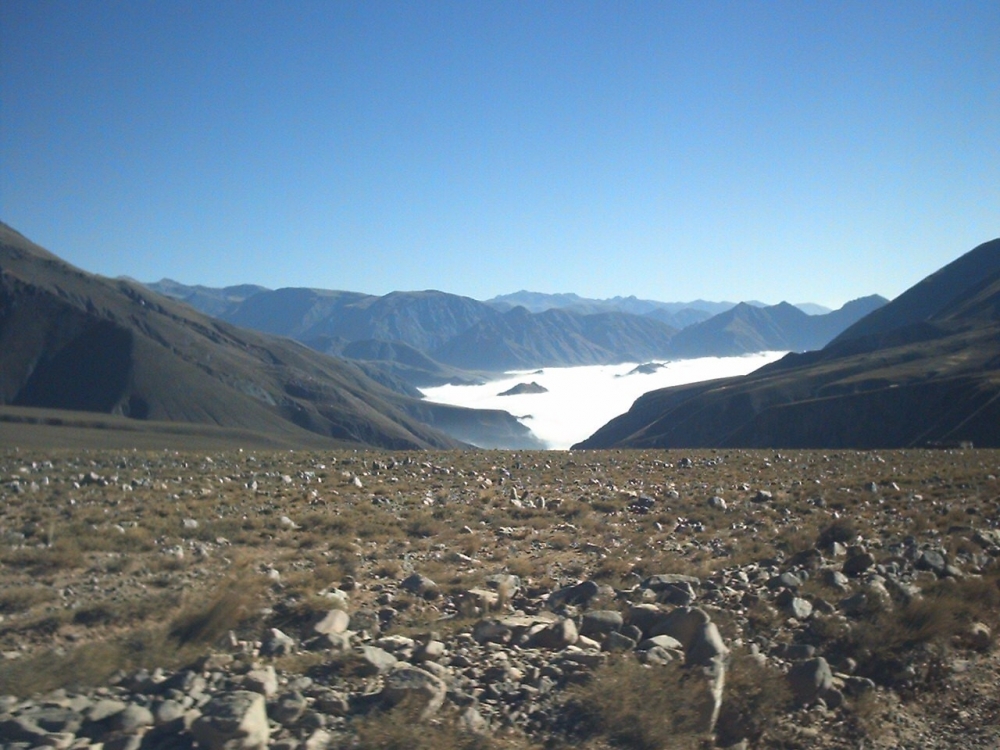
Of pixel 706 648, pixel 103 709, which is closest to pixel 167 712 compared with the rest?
pixel 103 709

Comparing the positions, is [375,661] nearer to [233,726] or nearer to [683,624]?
[233,726]

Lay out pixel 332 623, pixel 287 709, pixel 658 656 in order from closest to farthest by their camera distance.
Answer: pixel 287 709 → pixel 658 656 → pixel 332 623

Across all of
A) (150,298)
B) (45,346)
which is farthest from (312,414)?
(150,298)

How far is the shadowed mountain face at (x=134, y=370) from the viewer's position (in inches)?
4402

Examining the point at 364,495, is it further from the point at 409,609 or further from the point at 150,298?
the point at 150,298

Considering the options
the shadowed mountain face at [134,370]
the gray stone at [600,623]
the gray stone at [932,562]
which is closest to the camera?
the gray stone at [600,623]

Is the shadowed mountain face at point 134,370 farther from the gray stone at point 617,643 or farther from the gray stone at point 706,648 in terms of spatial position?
the gray stone at point 706,648

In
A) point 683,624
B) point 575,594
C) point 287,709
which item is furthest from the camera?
point 575,594

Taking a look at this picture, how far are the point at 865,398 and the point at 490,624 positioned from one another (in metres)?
83.8

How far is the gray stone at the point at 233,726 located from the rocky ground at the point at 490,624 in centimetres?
2

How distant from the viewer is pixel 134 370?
115m

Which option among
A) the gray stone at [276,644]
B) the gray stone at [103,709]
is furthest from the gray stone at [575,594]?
the gray stone at [103,709]

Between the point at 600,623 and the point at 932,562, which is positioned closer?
the point at 600,623

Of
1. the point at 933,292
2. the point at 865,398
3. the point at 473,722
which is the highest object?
the point at 933,292
